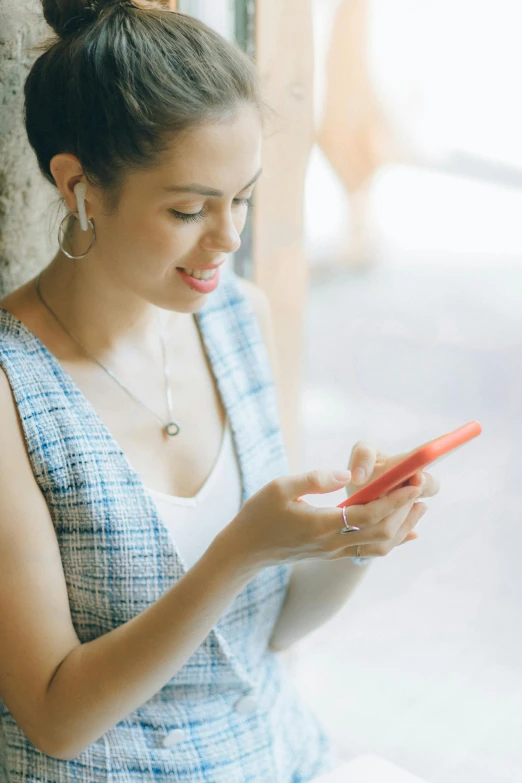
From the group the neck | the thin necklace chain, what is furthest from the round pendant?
the neck

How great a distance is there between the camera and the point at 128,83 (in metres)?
0.94

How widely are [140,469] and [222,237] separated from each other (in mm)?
315

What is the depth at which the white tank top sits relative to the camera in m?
1.08

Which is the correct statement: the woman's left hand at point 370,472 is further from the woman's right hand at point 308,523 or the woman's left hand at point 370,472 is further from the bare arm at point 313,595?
the bare arm at point 313,595

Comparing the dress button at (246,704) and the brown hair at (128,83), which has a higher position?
the brown hair at (128,83)

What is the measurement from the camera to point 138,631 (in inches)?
36.9

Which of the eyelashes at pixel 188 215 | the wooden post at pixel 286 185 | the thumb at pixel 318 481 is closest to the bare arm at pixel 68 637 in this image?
the thumb at pixel 318 481

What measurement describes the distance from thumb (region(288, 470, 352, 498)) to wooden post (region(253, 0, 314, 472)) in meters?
0.68

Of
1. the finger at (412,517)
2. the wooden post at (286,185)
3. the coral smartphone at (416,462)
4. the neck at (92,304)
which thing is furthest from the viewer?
the wooden post at (286,185)

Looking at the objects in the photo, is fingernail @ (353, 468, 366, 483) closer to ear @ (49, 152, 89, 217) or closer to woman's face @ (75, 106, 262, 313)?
woman's face @ (75, 106, 262, 313)

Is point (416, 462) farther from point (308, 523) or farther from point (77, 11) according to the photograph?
point (77, 11)

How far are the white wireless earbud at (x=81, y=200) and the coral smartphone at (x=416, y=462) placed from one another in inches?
17.9

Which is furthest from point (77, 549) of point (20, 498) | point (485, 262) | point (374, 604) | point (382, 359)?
point (485, 262)

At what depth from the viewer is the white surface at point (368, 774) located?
3.24 feet
